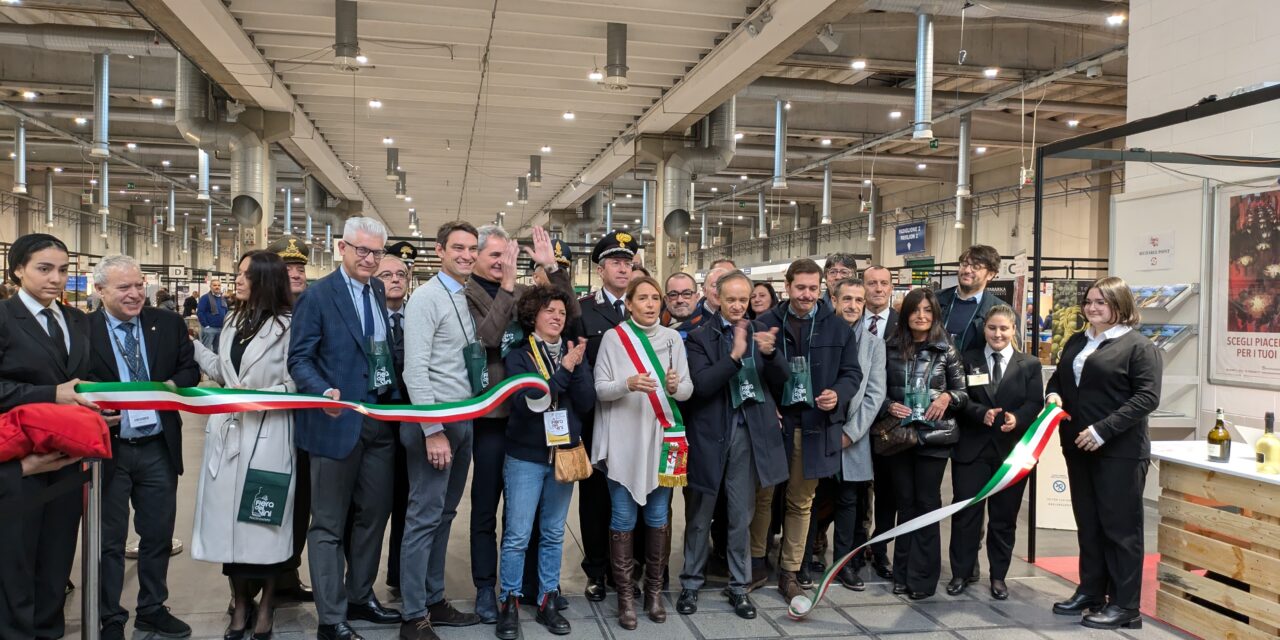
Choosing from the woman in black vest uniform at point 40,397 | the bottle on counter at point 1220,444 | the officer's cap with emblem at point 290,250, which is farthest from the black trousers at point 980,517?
the woman in black vest uniform at point 40,397

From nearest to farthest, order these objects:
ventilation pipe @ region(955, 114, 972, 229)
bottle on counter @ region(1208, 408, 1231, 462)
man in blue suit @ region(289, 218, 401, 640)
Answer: man in blue suit @ region(289, 218, 401, 640), bottle on counter @ region(1208, 408, 1231, 462), ventilation pipe @ region(955, 114, 972, 229)

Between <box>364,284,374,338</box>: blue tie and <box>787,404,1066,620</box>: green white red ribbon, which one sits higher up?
<box>364,284,374,338</box>: blue tie

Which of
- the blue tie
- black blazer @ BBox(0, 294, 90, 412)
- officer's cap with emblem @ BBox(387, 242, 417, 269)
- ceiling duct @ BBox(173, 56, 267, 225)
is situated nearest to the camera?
black blazer @ BBox(0, 294, 90, 412)

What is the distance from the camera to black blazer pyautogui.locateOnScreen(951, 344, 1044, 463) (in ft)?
13.0

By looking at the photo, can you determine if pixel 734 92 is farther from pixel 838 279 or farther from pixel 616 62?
pixel 838 279

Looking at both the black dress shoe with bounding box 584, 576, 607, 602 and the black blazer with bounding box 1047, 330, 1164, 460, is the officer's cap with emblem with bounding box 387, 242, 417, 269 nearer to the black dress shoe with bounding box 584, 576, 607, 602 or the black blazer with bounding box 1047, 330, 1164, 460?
the black dress shoe with bounding box 584, 576, 607, 602

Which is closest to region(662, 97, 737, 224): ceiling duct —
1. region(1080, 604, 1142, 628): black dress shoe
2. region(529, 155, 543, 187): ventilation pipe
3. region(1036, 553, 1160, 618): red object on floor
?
region(529, 155, 543, 187): ventilation pipe

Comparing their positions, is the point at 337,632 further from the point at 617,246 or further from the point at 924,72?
the point at 924,72

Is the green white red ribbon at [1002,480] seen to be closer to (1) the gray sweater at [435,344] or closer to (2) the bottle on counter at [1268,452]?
(2) the bottle on counter at [1268,452]

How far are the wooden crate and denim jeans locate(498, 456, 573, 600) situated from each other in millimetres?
2795

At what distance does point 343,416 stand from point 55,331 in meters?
1.06

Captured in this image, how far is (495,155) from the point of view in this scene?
53.0ft

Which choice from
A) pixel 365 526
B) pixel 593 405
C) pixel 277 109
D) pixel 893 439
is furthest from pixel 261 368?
pixel 277 109

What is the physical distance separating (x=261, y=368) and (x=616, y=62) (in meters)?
6.21
